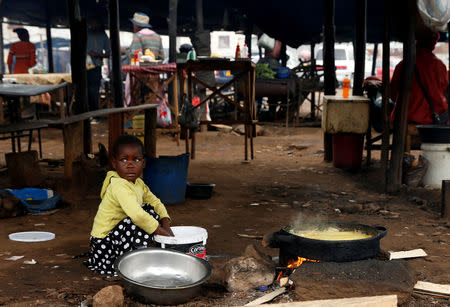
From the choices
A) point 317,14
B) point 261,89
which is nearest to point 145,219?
point 261,89

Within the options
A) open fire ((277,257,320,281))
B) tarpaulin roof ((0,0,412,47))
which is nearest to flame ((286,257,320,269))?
open fire ((277,257,320,281))

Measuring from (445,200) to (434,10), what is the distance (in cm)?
189

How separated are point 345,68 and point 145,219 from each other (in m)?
23.1

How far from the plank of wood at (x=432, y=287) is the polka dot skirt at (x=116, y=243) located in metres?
1.64

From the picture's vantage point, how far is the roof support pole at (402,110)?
5.40 m

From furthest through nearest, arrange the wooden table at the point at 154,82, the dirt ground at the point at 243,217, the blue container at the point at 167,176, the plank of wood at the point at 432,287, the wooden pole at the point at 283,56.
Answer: the wooden pole at the point at 283,56, the wooden table at the point at 154,82, the blue container at the point at 167,176, the dirt ground at the point at 243,217, the plank of wood at the point at 432,287

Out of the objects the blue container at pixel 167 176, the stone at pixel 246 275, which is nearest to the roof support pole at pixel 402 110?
the blue container at pixel 167 176

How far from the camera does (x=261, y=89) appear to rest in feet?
39.6

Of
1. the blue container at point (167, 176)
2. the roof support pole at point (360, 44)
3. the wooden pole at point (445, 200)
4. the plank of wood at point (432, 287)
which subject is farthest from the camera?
the roof support pole at point (360, 44)

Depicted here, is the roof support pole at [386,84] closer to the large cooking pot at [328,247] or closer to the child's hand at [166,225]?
the large cooking pot at [328,247]

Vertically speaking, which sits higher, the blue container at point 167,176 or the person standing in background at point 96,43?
the person standing in background at point 96,43

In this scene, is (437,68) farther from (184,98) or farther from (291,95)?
(291,95)

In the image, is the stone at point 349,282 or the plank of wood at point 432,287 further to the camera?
the plank of wood at point 432,287

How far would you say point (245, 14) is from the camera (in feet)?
46.4
